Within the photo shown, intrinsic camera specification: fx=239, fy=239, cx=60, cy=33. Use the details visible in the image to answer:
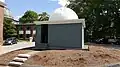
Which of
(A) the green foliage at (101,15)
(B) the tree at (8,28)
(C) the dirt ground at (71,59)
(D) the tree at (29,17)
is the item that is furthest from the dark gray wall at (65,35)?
(D) the tree at (29,17)

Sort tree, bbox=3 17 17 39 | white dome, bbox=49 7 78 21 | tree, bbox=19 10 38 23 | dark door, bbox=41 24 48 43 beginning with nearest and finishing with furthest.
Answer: dark door, bbox=41 24 48 43
white dome, bbox=49 7 78 21
tree, bbox=3 17 17 39
tree, bbox=19 10 38 23

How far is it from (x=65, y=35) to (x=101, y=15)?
37.4 meters

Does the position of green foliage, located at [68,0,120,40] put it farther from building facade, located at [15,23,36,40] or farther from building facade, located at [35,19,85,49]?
building facade, located at [35,19,85,49]

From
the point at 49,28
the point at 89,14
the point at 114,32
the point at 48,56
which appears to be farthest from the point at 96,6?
the point at 48,56

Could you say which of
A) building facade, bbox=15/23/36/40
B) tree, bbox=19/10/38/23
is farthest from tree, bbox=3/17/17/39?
tree, bbox=19/10/38/23

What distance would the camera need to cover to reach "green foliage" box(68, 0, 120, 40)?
59.2 metres

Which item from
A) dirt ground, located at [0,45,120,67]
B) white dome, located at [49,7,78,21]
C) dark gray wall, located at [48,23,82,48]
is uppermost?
white dome, located at [49,7,78,21]

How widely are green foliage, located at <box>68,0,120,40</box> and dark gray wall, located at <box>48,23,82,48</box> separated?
116 ft

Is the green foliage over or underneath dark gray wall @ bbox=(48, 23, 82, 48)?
over

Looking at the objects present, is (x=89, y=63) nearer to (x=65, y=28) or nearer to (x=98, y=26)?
(x=65, y=28)

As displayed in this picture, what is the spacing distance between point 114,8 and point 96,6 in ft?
15.4

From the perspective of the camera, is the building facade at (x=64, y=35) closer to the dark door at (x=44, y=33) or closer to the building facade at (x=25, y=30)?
the dark door at (x=44, y=33)

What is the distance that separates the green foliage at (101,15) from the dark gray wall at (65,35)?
35484 mm

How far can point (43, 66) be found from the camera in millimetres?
16594
